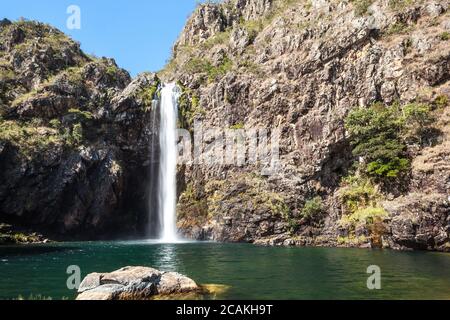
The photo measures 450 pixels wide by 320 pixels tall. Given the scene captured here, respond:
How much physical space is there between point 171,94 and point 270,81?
1896cm

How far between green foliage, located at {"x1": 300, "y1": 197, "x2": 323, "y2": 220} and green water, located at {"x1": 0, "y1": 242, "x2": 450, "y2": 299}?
17.1m

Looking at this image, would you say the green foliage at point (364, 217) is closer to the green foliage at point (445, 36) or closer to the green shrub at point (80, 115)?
the green foliage at point (445, 36)

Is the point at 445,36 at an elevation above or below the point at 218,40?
below

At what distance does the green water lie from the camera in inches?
752

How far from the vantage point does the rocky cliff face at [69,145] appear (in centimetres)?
6019

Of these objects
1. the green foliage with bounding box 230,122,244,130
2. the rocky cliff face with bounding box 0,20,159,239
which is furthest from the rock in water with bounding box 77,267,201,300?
the green foliage with bounding box 230,122,244,130

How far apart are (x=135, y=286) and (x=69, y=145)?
5275 cm

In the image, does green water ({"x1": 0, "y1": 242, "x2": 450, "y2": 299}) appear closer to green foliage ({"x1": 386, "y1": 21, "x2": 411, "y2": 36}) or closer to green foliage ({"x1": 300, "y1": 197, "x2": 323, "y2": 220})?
green foliage ({"x1": 300, "y1": 197, "x2": 323, "y2": 220})

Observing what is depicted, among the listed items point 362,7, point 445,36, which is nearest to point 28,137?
point 362,7

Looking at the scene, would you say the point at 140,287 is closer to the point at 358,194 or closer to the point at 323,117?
the point at 358,194

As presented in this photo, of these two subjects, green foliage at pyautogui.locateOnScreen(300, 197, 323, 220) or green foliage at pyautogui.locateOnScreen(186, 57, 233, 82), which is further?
green foliage at pyautogui.locateOnScreen(186, 57, 233, 82)

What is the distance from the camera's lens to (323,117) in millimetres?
59312

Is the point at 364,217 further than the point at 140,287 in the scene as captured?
Yes
